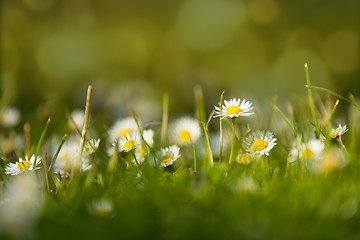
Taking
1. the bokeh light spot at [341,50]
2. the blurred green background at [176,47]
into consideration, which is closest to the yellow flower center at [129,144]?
the blurred green background at [176,47]

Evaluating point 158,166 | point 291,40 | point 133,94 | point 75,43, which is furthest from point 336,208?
point 75,43

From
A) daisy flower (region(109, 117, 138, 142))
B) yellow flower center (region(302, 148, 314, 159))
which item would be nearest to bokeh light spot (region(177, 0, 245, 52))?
daisy flower (region(109, 117, 138, 142))

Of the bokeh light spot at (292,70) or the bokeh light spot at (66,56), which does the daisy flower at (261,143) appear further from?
the bokeh light spot at (66,56)

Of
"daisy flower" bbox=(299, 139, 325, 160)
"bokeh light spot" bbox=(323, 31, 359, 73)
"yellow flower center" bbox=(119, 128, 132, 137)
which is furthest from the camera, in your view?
"bokeh light spot" bbox=(323, 31, 359, 73)

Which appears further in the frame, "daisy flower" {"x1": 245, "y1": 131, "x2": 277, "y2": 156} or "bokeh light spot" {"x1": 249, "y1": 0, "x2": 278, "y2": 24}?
"bokeh light spot" {"x1": 249, "y1": 0, "x2": 278, "y2": 24}

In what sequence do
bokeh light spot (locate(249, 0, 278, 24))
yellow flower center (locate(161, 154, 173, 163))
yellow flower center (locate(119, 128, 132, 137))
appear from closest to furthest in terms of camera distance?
yellow flower center (locate(161, 154, 173, 163)), yellow flower center (locate(119, 128, 132, 137)), bokeh light spot (locate(249, 0, 278, 24))

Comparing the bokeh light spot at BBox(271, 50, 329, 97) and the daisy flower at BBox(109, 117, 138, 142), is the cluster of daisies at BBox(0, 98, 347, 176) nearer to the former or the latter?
the daisy flower at BBox(109, 117, 138, 142)
